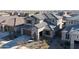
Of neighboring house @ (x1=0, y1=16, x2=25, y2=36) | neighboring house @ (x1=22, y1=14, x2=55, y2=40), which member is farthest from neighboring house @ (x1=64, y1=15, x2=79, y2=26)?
neighboring house @ (x1=0, y1=16, x2=25, y2=36)

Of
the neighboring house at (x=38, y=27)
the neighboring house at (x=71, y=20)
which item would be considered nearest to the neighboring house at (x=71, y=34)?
the neighboring house at (x=71, y=20)

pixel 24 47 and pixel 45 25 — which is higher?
pixel 45 25

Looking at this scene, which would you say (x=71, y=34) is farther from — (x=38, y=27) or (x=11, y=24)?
(x=11, y=24)

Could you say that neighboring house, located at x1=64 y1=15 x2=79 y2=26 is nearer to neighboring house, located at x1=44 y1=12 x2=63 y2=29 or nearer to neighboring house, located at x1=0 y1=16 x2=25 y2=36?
neighboring house, located at x1=44 y1=12 x2=63 y2=29

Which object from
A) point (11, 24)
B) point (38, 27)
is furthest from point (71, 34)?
point (11, 24)

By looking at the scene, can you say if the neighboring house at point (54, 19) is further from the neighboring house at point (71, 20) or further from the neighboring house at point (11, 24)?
the neighboring house at point (11, 24)

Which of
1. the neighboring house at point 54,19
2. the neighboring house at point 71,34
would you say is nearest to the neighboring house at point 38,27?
the neighboring house at point 54,19

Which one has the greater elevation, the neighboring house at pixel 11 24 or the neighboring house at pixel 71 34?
the neighboring house at pixel 11 24

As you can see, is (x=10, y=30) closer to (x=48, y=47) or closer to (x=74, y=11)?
(x=48, y=47)
